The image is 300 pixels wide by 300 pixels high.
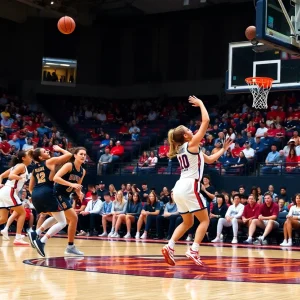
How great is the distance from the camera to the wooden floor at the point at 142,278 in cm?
517

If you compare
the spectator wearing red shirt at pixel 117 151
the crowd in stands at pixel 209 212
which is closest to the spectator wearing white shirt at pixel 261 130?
the crowd in stands at pixel 209 212

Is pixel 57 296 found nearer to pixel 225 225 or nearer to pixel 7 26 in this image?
pixel 225 225

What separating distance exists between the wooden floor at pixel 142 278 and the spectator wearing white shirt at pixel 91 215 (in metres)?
7.81

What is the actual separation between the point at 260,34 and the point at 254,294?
6.04 m

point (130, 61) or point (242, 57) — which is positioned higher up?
point (130, 61)

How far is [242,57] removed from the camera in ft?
50.2

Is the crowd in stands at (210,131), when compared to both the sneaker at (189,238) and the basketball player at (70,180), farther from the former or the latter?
the basketball player at (70,180)

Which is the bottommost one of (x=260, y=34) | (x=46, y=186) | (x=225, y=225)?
(x=225, y=225)

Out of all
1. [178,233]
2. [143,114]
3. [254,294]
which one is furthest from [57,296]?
[143,114]

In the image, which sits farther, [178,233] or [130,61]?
[130,61]

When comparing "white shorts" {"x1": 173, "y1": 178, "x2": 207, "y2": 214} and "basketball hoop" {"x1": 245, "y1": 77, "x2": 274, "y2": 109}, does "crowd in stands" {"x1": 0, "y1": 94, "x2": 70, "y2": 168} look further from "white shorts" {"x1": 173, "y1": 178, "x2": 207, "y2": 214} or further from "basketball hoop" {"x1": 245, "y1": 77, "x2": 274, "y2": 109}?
"white shorts" {"x1": 173, "y1": 178, "x2": 207, "y2": 214}

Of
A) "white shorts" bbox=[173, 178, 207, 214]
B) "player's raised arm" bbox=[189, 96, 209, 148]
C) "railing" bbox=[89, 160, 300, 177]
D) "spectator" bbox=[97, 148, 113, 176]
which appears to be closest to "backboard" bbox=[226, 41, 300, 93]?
"railing" bbox=[89, 160, 300, 177]

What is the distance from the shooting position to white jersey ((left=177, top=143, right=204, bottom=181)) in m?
7.92

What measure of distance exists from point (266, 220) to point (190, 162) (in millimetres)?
6939
